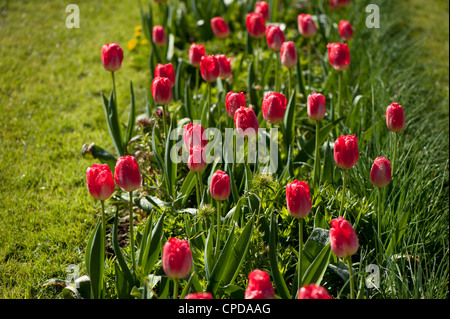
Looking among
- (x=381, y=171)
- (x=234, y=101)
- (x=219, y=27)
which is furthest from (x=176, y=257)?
(x=219, y=27)

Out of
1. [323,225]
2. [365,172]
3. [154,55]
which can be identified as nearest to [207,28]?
[154,55]

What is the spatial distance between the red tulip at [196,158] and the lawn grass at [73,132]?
2.80 feet

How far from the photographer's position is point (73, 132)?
3.79 meters

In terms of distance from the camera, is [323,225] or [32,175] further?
[32,175]

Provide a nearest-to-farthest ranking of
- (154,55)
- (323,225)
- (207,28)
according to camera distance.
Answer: (323,225), (154,55), (207,28)

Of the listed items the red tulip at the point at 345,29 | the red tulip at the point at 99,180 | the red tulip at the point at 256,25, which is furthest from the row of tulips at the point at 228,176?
the red tulip at the point at 345,29

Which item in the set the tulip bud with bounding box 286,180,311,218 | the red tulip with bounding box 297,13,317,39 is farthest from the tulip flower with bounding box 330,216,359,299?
the red tulip with bounding box 297,13,317,39

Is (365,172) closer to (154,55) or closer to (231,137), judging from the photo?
(231,137)

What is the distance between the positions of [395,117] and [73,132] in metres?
2.31

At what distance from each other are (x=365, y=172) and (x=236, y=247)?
97 cm

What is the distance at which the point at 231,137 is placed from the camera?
279cm

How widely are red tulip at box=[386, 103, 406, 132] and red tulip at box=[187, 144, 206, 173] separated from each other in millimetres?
891

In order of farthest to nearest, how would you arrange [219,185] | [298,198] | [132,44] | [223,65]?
[132,44] → [223,65] → [219,185] → [298,198]

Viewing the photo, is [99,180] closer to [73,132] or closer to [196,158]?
[196,158]
